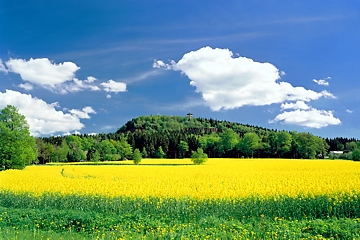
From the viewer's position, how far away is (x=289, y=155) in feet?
298

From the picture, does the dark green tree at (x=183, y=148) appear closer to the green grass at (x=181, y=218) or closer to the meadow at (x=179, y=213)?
the meadow at (x=179, y=213)

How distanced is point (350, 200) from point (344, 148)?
4263 inches

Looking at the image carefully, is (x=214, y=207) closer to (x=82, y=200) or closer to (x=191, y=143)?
(x=82, y=200)

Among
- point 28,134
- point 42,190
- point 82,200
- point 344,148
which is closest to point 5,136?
point 28,134

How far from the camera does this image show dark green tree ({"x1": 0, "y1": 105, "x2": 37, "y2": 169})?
137 ft

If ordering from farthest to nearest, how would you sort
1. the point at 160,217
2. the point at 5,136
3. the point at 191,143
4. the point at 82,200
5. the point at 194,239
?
1. the point at 191,143
2. the point at 5,136
3. the point at 82,200
4. the point at 160,217
5. the point at 194,239

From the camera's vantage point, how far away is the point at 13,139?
4225 cm

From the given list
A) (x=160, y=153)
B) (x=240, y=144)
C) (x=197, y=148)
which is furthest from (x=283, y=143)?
(x=160, y=153)

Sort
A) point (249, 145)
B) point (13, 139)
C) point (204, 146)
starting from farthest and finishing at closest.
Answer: point (204, 146) → point (249, 145) → point (13, 139)

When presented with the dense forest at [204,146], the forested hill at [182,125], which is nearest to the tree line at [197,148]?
the dense forest at [204,146]

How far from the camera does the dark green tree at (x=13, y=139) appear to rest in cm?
4175

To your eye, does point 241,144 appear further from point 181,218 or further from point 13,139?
point 181,218

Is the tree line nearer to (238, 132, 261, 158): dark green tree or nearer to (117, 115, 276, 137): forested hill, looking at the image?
(238, 132, 261, 158): dark green tree

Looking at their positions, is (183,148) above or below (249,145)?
below
